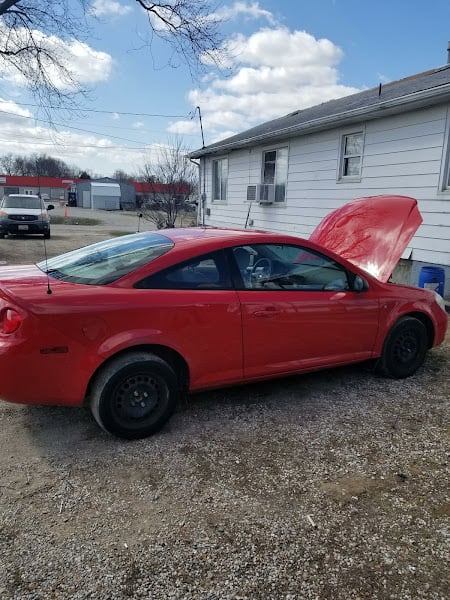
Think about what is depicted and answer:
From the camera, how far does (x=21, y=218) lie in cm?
1647

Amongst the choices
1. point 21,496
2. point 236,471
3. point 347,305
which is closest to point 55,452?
point 21,496

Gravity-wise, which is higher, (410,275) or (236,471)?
(410,275)

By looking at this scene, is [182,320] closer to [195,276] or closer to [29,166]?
[195,276]

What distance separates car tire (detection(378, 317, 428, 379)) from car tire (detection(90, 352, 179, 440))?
2.16 metres

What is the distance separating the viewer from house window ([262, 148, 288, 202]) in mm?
11414

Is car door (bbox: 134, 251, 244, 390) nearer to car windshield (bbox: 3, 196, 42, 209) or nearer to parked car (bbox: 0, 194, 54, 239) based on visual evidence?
parked car (bbox: 0, 194, 54, 239)

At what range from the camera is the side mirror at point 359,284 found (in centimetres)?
391

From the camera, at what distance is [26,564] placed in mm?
2023

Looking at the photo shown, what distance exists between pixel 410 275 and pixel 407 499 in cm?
622

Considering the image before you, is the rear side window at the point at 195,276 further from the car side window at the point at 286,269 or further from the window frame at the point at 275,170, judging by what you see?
the window frame at the point at 275,170

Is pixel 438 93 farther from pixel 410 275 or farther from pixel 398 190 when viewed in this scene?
pixel 410 275

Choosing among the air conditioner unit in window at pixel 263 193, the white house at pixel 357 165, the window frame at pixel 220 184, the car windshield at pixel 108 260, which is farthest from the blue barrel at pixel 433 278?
the window frame at pixel 220 184

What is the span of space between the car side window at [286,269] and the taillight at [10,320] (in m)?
1.56

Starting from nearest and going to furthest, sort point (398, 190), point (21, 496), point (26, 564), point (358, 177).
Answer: point (26, 564) < point (21, 496) < point (398, 190) < point (358, 177)
